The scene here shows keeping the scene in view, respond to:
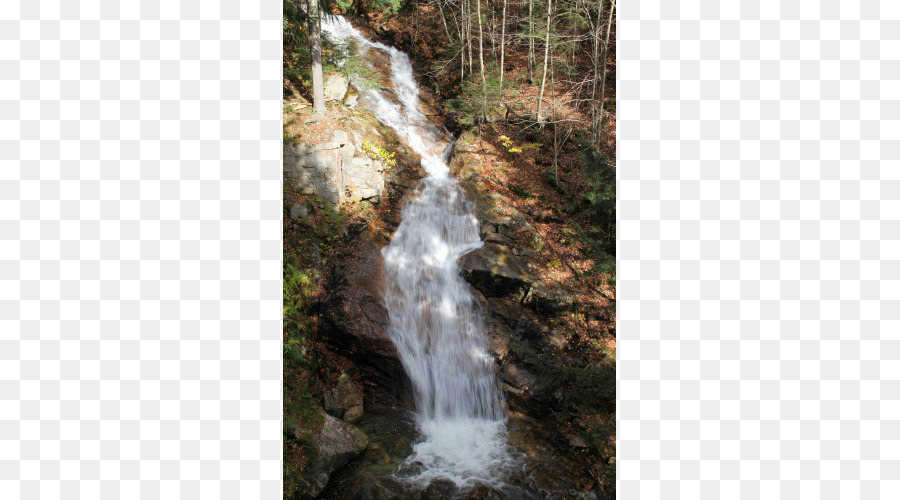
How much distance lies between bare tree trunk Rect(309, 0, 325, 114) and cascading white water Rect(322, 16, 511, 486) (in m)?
3.42

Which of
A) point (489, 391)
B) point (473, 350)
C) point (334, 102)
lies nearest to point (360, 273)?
point (473, 350)

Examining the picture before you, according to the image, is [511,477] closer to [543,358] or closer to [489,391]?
[489,391]

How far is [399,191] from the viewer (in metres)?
11.5

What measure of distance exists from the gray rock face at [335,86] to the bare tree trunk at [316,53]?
3.73 feet

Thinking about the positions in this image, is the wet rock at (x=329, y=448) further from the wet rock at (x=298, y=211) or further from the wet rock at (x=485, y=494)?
the wet rock at (x=298, y=211)

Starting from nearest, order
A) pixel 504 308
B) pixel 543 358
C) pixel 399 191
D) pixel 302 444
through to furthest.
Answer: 1. pixel 543 358
2. pixel 302 444
3. pixel 504 308
4. pixel 399 191

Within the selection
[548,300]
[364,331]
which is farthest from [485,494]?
[548,300]

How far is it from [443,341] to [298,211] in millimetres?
4337

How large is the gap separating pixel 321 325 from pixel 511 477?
14.7 feet

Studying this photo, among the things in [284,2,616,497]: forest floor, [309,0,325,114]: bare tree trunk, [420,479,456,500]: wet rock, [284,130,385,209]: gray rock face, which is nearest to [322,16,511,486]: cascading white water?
[420,479,456,500]: wet rock

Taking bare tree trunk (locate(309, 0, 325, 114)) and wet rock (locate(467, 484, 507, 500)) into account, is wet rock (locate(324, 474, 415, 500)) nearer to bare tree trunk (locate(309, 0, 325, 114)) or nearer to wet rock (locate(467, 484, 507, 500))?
wet rock (locate(467, 484, 507, 500))

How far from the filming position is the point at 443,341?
29.1 feet

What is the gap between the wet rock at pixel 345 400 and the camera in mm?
7781

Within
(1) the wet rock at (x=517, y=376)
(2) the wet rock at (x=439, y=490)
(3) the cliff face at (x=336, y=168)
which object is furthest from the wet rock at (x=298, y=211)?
(2) the wet rock at (x=439, y=490)
